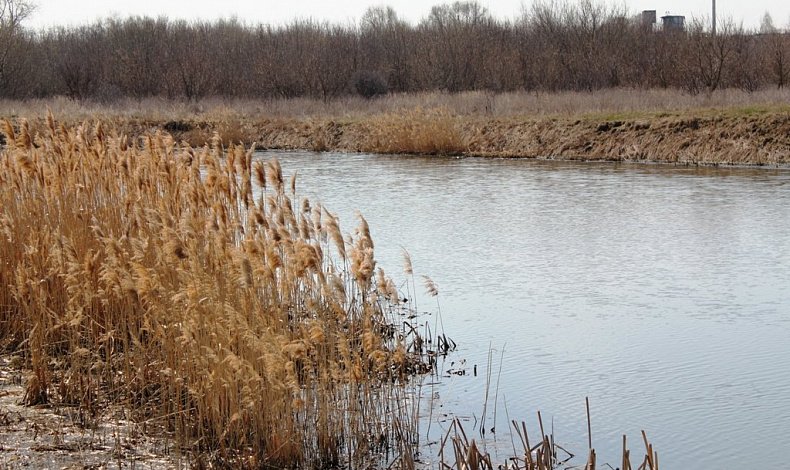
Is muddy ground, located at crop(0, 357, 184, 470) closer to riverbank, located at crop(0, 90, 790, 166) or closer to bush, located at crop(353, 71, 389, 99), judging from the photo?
riverbank, located at crop(0, 90, 790, 166)

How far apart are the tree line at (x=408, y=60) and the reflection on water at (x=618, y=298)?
14.1 meters

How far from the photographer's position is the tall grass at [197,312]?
5.06 meters

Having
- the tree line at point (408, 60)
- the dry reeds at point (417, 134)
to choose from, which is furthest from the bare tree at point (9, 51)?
the dry reeds at point (417, 134)

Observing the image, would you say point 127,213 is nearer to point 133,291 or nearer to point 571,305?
point 133,291

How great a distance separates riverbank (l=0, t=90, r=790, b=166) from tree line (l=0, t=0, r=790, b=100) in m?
3.96

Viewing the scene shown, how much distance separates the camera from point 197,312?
5.25 m

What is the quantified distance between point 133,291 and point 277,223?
909mm

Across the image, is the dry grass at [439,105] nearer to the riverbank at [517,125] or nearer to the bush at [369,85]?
the riverbank at [517,125]

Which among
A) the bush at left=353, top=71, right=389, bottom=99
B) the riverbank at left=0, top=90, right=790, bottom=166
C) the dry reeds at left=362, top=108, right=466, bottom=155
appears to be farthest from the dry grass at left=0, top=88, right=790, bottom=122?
the bush at left=353, top=71, right=389, bottom=99

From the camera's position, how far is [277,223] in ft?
19.2

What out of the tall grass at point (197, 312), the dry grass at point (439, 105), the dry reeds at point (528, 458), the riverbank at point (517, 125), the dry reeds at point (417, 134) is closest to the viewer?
the dry reeds at point (528, 458)

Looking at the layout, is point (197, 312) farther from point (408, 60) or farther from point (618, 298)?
point (408, 60)

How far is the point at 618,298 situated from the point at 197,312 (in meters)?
4.56

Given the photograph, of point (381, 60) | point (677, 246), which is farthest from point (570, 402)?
point (381, 60)
